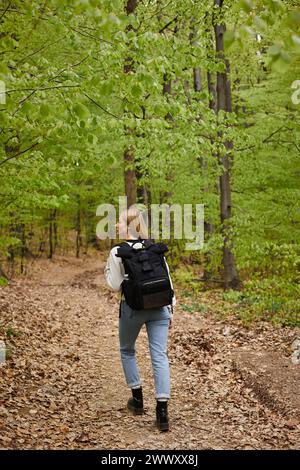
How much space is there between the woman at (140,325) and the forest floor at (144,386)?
430mm

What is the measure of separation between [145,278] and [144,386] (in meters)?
2.60

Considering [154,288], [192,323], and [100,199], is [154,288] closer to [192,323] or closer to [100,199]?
[192,323]

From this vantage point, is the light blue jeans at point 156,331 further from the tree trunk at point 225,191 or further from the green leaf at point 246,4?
the tree trunk at point 225,191

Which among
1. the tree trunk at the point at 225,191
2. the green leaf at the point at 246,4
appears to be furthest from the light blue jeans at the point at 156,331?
the tree trunk at the point at 225,191

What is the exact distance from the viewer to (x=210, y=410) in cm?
638

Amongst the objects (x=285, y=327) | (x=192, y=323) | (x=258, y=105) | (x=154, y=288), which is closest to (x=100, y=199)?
(x=258, y=105)

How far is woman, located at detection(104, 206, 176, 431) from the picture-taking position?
5559 millimetres

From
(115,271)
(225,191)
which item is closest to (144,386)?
(115,271)

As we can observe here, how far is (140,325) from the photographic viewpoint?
573 centimetres

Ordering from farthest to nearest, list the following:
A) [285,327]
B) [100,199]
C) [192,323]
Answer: [100,199]
[192,323]
[285,327]

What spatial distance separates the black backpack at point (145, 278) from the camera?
213 inches

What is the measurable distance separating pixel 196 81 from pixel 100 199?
38.1 feet

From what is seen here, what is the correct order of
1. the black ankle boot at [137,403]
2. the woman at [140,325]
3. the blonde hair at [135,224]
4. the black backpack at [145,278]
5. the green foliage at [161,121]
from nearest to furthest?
the green foliage at [161,121] → the black backpack at [145,278] → the woman at [140,325] → the blonde hair at [135,224] → the black ankle boot at [137,403]

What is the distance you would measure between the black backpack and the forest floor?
1472 mm
